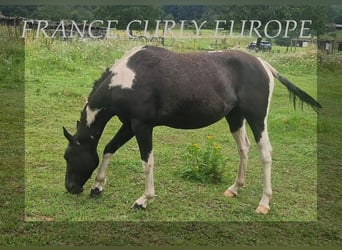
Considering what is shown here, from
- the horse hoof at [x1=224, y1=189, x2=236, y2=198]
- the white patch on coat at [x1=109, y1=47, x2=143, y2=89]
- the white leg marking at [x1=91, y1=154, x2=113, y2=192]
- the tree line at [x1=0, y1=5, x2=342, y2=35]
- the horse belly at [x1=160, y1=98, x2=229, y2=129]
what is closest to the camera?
the white patch on coat at [x1=109, y1=47, x2=143, y2=89]

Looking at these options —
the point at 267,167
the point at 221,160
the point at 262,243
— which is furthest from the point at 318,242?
the point at 221,160

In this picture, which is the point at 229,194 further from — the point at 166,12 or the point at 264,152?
the point at 166,12

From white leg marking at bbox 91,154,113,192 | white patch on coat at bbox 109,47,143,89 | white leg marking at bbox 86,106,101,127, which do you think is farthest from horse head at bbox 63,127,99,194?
white patch on coat at bbox 109,47,143,89

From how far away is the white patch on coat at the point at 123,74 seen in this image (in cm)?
474

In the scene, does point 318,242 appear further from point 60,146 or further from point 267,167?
point 60,146

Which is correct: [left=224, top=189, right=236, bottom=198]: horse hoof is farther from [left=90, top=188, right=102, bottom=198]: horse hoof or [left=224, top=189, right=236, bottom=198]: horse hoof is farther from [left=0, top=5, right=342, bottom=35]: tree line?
[left=0, top=5, right=342, bottom=35]: tree line

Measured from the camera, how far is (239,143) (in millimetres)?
5332

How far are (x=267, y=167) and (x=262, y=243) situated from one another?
86 centimetres

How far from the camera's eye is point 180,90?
15.7 ft

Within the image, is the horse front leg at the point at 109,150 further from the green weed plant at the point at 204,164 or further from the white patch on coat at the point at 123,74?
the green weed plant at the point at 204,164

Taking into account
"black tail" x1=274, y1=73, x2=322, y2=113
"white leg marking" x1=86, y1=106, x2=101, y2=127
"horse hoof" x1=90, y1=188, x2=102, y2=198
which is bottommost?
"horse hoof" x1=90, y1=188, x2=102, y2=198

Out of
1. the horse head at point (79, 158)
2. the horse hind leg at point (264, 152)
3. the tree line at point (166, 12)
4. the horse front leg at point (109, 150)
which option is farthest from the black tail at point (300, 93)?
the horse head at point (79, 158)

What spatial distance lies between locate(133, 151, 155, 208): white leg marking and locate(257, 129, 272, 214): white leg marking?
122 centimetres

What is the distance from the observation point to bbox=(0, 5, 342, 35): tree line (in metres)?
5.97
